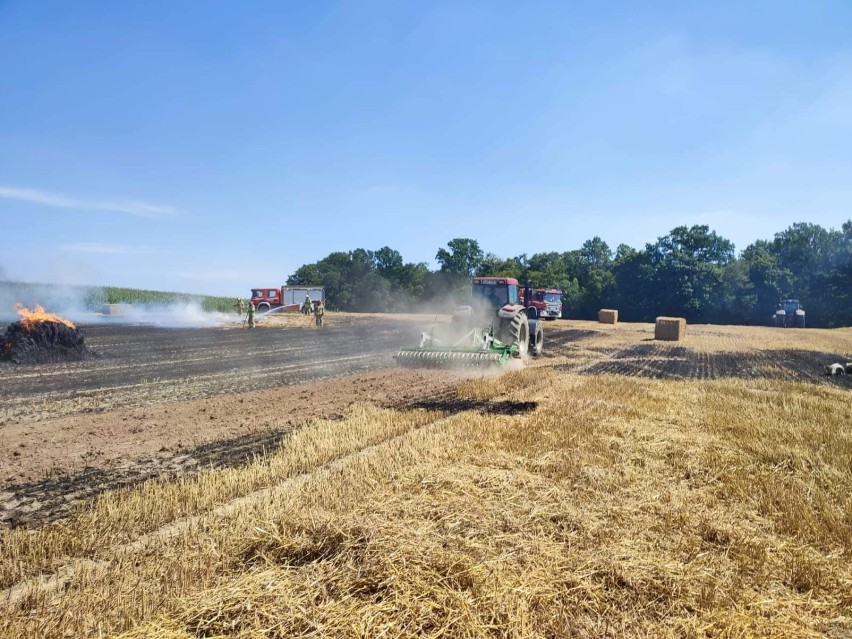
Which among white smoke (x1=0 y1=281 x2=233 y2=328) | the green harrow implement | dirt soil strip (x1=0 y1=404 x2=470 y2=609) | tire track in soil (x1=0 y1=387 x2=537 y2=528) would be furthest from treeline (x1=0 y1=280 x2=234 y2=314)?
dirt soil strip (x1=0 y1=404 x2=470 y2=609)

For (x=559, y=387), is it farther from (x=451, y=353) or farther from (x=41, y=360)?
(x=41, y=360)

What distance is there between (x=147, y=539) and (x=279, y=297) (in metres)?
42.2

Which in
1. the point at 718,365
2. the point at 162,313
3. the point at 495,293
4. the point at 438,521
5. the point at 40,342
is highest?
the point at 495,293

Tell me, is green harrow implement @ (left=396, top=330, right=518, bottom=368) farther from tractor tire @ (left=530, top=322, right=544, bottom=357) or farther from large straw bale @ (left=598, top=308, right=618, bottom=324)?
large straw bale @ (left=598, top=308, right=618, bottom=324)

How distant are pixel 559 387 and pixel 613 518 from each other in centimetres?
623

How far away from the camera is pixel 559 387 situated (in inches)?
396

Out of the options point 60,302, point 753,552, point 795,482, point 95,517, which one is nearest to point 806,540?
point 753,552

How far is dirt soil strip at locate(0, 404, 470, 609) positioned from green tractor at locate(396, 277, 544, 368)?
667 cm

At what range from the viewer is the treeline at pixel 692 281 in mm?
46844

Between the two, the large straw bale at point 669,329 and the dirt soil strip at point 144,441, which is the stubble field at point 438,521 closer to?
the dirt soil strip at point 144,441

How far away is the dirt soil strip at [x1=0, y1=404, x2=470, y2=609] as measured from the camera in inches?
121

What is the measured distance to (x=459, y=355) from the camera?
12203 millimetres

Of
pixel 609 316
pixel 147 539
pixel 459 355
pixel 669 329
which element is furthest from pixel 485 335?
pixel 609 316

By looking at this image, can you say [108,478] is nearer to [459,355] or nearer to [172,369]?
[459,355]
